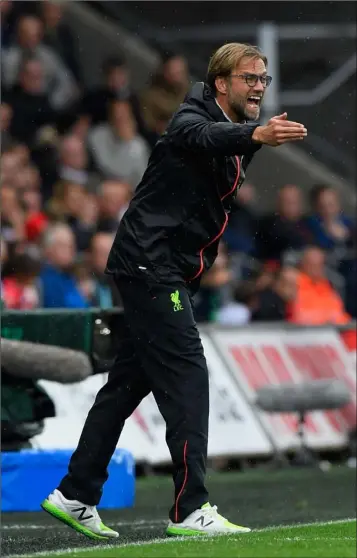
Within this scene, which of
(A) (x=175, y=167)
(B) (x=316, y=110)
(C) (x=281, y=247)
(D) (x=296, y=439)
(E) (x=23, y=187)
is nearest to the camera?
(A) (x=175, y=167)

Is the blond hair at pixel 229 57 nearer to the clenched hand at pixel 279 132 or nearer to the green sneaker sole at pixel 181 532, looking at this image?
the clenched hand at pixel 279 132

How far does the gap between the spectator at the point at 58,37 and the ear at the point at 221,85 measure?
8.73 metres

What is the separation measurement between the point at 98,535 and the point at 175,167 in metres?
1.80

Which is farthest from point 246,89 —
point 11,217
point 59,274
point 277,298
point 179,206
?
point 277,298

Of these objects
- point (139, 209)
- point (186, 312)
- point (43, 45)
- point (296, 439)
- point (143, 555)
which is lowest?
point (296, 439)

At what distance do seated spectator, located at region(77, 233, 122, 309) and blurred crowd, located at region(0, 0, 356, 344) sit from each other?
0.01m

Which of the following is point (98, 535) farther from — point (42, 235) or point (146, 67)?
point (146, 67)

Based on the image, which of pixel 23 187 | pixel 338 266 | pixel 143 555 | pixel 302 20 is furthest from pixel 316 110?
pixel 143 555

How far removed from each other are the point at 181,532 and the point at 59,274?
542 cm

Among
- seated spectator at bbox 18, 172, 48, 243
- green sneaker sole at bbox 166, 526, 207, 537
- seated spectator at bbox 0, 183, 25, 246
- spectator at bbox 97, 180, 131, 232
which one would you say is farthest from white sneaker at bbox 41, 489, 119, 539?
spectator at bbox 97, 180, 131, 232

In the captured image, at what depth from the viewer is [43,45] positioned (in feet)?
51.1

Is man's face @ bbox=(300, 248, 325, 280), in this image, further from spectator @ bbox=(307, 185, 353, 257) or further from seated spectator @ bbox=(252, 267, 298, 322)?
spectator @ bbox=(307, 185, 353, 257)

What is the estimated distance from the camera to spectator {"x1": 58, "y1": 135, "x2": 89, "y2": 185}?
14.7 m

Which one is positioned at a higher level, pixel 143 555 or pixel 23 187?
pixel 23 187
